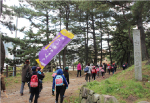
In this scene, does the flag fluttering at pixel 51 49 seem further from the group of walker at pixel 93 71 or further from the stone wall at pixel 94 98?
the group of walker at pixel 93 71

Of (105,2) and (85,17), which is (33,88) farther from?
Result: (85,17)

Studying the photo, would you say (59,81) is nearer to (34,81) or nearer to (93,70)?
(34,81)

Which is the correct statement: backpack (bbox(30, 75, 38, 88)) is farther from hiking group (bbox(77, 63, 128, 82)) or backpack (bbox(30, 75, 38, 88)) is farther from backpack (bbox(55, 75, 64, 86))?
hiking group (bbox(77, 63, 128, 82))

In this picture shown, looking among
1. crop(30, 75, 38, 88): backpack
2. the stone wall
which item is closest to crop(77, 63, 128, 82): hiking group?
the stone wall

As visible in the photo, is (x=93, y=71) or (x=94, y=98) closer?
(x=94, y=98)

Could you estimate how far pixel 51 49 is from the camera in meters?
7.00

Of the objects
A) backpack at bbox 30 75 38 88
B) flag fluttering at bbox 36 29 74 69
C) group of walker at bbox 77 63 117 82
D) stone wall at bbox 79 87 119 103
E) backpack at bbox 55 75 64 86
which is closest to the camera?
stone wall at bbox 79 87 119 103

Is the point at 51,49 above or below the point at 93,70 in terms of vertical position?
above

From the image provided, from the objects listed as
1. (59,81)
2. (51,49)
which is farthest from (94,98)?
(51,49)

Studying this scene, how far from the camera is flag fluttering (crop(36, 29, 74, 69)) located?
6.58 metres

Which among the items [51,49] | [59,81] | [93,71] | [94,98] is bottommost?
[94,98]

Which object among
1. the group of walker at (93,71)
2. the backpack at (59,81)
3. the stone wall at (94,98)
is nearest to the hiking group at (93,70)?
the group of walker at (93,71)

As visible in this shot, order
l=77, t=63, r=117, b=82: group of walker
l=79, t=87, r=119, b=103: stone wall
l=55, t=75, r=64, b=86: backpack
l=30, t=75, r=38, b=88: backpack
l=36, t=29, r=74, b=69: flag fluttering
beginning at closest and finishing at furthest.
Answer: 1. l=79, t=87, r=119, b=103: stone wall
2. l=30, t=75, r=38, b=88: backpack
3. l=55, t=75, r=64, b=86: backpack
4. l=36, t=29, r=74, b=69: flag fluttering
5. l=77, t=63, r=117, b=82: group of walker

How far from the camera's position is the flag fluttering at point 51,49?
6578mm
